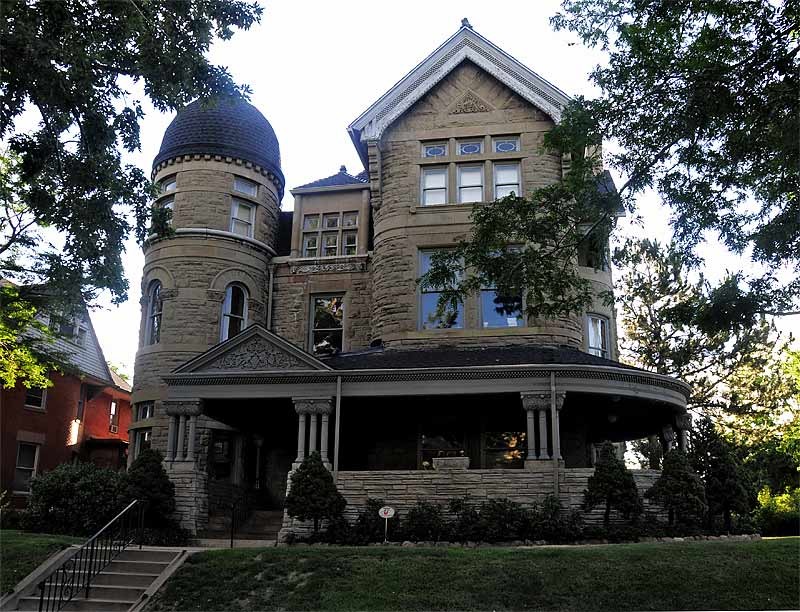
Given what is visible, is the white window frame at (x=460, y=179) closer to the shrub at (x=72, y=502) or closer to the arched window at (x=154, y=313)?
the arched window at (x=154, y=313)

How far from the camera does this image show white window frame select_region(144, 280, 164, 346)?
2316 cm

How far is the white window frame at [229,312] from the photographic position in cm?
2331

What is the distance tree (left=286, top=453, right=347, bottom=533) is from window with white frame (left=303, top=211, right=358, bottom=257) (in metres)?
9.85

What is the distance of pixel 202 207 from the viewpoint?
2384 cm

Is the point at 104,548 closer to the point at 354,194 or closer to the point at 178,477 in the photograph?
the point at 178,477

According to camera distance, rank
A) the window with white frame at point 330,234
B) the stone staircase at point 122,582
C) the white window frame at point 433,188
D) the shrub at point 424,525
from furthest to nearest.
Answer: the window with white frame at point 330,234 < the white window frame at point 433,188 < the shrub at point 424,525 < the stone staircase at point 122,582

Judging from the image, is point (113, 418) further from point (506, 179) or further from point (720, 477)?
point (720, 477)

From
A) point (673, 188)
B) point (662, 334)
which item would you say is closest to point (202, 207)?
point (673, 188)

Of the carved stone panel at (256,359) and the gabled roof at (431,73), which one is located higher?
the gabled roof at (431,73)

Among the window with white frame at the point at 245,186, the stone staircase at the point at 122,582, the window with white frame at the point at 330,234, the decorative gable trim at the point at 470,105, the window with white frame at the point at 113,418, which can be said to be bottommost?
the stone staircase at the point at 122,582

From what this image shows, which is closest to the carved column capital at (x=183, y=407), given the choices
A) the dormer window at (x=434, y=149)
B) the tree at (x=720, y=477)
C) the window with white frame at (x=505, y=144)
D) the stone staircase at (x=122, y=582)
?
the stone staircase at (x=122, y=582)

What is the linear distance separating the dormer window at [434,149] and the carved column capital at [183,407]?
32.2 feet

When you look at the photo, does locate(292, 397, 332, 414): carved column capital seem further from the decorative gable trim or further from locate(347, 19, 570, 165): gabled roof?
the decorative gable trim

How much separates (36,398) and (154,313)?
354 inches
